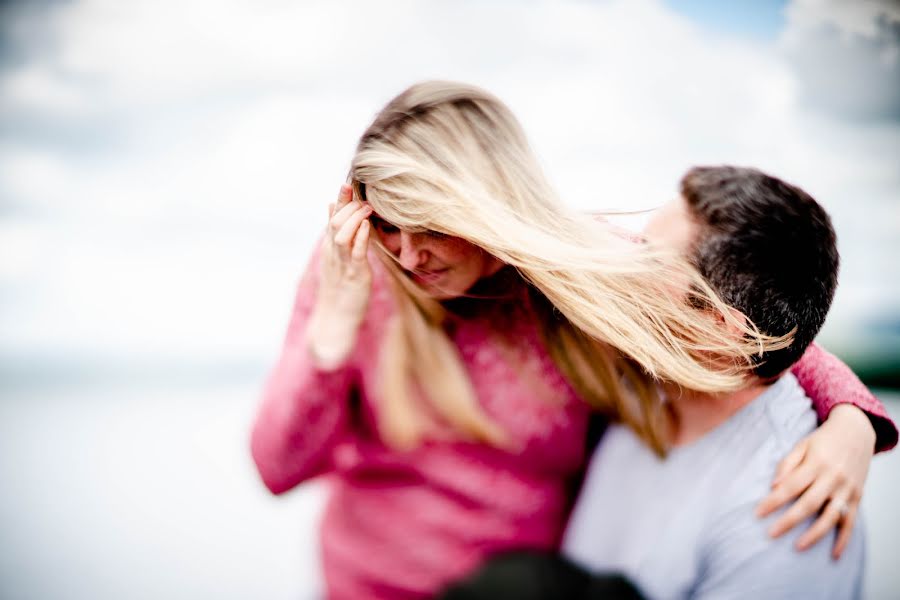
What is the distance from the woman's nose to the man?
0.34m

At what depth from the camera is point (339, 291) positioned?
728 millimetres

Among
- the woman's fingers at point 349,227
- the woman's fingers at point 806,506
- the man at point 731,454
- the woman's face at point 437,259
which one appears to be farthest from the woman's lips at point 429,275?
the woman's fingers at point 806,506

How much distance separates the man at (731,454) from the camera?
0.60 meters

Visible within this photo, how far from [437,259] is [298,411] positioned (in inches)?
12.6

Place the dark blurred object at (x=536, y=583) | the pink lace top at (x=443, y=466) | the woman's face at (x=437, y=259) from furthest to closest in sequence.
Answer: the pink lace top at (x=443, y=466) → the woman's face at (x=437, y=259) → the dark blurred object at (x=536, y=583)

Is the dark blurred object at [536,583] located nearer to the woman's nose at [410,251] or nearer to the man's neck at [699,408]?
the man's neck at [699,408]

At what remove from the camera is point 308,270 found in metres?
0.81

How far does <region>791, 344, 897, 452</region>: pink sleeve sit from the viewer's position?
26.8 inches

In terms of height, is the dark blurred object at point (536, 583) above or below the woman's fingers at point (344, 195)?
below

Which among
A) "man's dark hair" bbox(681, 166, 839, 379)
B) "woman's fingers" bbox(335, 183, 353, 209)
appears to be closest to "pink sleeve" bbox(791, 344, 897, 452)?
"man's dark hair" bbox(681, 166, 839, 379)

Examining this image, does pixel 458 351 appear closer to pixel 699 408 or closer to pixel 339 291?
pixel 339 291

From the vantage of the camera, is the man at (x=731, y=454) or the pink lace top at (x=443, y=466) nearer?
the man at (x=731, y=454)

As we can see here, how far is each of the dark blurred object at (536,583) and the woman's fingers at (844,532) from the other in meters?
0.25

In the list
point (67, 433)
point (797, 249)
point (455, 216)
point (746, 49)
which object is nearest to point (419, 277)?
point (455, 216)
